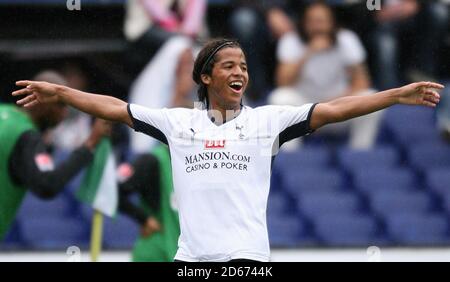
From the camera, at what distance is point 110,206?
9.03 metres

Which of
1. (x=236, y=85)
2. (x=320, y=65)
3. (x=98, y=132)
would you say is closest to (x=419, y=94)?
(x=236, y=85)

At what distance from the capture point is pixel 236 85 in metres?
6.42

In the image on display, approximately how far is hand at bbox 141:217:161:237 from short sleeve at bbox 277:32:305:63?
316 centimetres

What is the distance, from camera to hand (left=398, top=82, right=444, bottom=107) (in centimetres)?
618

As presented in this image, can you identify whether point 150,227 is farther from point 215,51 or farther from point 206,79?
point 215,51

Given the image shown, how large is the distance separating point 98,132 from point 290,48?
3.58 m

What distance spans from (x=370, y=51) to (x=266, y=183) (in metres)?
5.88

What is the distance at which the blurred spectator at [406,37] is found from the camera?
11844mm

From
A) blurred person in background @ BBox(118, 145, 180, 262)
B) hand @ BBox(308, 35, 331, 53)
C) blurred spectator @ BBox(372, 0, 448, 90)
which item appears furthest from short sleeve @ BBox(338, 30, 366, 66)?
blurred person in background @ BBox(118, 145, 180, 262)

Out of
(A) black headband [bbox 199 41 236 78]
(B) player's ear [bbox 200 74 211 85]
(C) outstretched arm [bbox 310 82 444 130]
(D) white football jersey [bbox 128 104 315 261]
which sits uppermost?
(A) black headband [bbox 199 41 236 78]

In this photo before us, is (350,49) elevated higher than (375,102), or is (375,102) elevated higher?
(350,49)

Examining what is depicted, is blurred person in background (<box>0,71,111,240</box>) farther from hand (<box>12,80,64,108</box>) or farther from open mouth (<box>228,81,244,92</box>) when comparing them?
open mouth (<box>228,81,244,92</box>)

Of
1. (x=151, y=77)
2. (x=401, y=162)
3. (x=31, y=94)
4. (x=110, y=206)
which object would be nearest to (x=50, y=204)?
(x=151, y=77)
